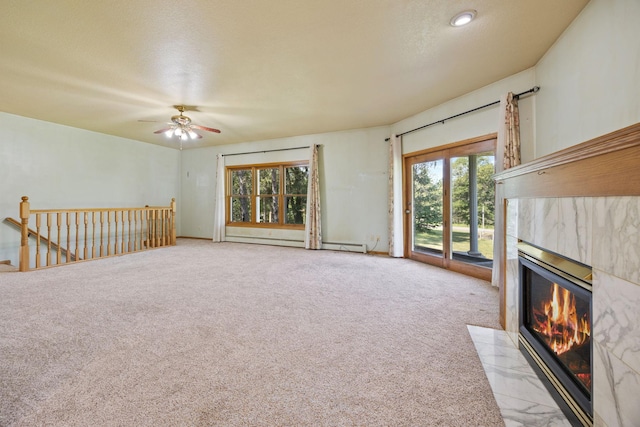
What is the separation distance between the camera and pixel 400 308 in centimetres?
258

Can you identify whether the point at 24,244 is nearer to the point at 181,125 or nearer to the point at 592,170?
the point at 181,125

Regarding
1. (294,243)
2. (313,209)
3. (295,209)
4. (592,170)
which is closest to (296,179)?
(295,209)

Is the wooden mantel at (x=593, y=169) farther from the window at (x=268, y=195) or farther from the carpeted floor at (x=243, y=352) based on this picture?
the window at (x=268, y=195)

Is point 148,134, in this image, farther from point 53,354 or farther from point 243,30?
point 53,354

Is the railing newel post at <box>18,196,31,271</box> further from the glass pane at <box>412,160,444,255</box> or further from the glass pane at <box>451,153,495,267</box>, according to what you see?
the glass pane at <box>451,153,495,267</box>

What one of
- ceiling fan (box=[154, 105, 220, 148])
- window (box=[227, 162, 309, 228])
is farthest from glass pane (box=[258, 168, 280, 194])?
ceiling fan (box=[154, 105, 220, 148])

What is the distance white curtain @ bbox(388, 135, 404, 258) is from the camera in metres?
4.95

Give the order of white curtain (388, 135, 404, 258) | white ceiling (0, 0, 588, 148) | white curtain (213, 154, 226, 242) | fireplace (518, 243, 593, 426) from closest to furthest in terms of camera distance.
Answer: fireplace (518, 243, 593, 426), white ceiling (0, 0, 588, 148), white curtain (388, 135, 404, 258), white curtain (213, 154, 226, 242)

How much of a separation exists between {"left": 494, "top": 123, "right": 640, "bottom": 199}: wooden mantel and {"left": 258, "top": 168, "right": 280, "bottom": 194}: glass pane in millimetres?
5484

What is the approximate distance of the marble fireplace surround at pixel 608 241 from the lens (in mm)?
888

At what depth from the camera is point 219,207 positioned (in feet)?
22.9

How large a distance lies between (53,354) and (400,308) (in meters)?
2.65

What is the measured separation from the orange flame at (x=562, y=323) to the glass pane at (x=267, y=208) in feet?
18.4

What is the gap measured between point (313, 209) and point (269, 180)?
1.61 metres
